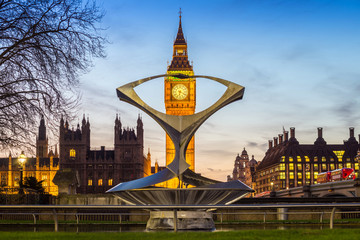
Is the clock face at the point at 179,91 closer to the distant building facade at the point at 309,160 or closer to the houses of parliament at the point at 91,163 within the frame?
the houses of parliament at the point at 91,163

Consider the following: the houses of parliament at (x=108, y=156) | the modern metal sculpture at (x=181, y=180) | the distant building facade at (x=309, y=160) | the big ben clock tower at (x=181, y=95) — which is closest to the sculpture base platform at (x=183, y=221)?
the modern metal sculpture at (x=181, y=180)

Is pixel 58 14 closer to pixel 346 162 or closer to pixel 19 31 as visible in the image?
pixel 19 31

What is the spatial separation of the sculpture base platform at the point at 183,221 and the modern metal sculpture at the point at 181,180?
71 mm

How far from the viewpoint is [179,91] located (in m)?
136

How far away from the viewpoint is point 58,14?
16.0 metres

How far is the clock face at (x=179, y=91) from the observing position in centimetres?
13550

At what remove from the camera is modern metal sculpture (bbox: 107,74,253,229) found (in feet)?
52.1

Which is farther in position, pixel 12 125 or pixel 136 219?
pixel 136 219

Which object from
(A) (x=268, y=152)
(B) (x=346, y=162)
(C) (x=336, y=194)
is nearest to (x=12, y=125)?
(C) (x=336, y=194)

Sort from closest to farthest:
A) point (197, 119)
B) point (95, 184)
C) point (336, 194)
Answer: point (197, 119) → point (336, 194) → point (95, 184)

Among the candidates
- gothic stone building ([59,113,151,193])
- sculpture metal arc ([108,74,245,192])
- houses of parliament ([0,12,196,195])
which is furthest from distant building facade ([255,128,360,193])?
sculpture metal arc ([108,74,245,192])

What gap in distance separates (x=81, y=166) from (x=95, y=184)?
6107mm

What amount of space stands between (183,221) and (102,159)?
127459 millimetres

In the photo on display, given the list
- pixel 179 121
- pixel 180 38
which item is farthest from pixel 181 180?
pixel 180 38
